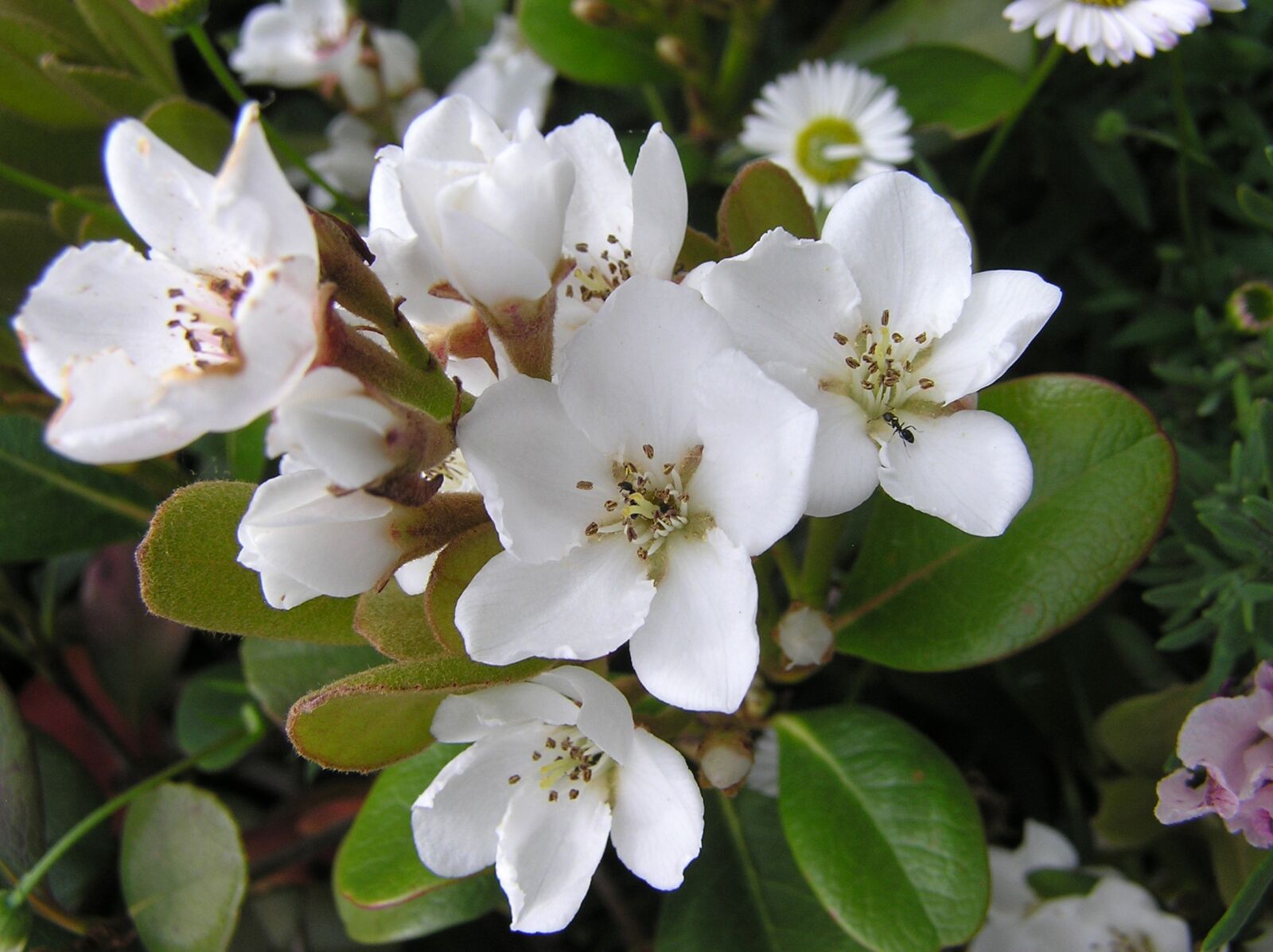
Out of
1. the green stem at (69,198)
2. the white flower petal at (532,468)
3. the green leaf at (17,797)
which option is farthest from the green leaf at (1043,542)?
the green stem at (69,198)

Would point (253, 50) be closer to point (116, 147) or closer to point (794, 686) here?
point (116, 147)

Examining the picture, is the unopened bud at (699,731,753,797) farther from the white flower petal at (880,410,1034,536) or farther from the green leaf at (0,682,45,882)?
the green leaf at (0,682,45,882)

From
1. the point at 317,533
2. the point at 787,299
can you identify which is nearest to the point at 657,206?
the point at 787,299

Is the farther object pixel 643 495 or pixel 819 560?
pixel 819 560

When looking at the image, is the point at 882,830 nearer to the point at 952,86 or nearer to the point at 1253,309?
the point at 1253,309

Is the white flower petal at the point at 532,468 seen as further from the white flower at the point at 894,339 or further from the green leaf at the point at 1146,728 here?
the green leaf at the point at 1146,728

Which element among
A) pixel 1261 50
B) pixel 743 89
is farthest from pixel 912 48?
pixel 1261 50
